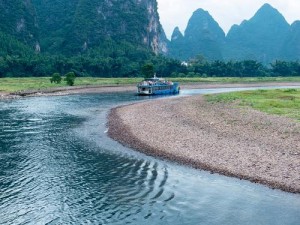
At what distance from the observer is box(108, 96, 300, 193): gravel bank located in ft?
81.8

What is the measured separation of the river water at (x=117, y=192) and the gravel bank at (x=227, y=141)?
4.66 ft

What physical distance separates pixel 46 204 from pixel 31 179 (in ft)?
16.4

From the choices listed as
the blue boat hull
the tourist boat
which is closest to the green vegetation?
the tourist boat

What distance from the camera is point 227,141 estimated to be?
32.5 m

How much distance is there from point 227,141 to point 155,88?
66.2 m

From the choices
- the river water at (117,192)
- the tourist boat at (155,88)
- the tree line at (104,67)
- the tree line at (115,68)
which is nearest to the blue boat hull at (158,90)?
the tourist boat at (155,88)

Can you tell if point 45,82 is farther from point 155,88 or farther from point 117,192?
point 117,192

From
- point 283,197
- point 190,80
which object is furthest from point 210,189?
point 190,80

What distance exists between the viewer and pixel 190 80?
153625 mm

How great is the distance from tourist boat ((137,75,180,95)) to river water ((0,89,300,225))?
201 feet

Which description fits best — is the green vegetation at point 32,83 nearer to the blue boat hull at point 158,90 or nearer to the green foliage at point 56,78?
the green foliage at point 56,78

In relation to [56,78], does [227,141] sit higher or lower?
lower

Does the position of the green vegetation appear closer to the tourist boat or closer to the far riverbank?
the tourist boat

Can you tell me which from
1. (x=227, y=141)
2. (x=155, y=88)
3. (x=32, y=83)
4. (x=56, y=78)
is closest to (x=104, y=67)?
(x=56, y=78)
